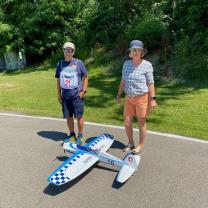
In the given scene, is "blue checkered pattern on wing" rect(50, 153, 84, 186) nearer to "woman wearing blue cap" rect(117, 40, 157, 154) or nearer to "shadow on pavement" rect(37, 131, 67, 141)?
"woman wearing blue cap" rect(117, 40, 157, 154)

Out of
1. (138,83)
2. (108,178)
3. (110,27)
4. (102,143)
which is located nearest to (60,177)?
(108,178)

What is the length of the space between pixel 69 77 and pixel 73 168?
6.16 ft

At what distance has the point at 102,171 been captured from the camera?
19.1ft

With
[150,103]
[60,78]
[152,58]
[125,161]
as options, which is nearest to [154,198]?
[125,161]

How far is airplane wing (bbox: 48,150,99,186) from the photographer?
5.20 metres

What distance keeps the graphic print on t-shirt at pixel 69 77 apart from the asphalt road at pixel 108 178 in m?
1.27

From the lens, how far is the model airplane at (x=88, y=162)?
527cm

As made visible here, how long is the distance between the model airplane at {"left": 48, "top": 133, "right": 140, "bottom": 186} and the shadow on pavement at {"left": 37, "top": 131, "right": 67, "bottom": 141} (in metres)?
1.06

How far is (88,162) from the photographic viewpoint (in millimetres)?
5746

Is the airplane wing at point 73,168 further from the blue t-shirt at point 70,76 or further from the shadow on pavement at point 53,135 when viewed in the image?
the shadow on pavement at point 53,135

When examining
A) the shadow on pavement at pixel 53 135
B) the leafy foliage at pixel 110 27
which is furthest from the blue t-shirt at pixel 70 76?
the leafy foliage at pixel 110 27

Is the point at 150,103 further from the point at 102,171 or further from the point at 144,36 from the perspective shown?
the point at 144,36

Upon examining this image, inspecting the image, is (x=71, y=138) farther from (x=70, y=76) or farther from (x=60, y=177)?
(x=60, y=177)

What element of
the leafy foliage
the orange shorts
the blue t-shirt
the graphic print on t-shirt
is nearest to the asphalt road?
the orange shorts
